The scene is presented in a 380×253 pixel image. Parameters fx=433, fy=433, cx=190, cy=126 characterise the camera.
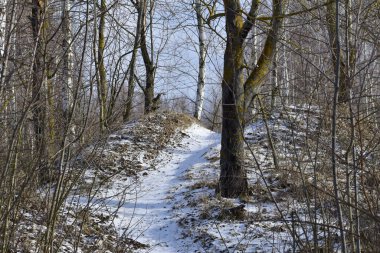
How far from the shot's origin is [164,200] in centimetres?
842

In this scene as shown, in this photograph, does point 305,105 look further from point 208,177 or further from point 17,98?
point 208,177

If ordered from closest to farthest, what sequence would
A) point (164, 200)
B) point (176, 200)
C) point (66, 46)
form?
point (66, 46) < point (176, 200) < point (164, 200)

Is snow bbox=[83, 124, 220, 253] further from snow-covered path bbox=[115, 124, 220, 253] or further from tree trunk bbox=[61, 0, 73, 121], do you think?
tree trunk bbox=[61, 0, 73, 121]

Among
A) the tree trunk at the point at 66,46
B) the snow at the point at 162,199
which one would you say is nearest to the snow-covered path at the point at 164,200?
the snow at the point at 162,199

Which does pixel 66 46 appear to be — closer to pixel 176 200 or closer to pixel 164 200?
pixel 176 200

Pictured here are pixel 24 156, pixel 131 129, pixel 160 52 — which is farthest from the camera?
pixel 160 52

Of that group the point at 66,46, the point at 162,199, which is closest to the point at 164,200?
the point at 162,199

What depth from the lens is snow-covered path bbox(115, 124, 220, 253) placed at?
6.27 metres

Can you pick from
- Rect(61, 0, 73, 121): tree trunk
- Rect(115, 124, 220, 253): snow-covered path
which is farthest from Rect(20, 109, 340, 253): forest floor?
Rect(61, 0, 73, 121): tree trunk

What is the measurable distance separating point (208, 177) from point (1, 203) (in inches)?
254

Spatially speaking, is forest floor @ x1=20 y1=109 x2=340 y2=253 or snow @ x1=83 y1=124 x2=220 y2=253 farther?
snow @ x1=83 y1=124 x2=220 y2=253

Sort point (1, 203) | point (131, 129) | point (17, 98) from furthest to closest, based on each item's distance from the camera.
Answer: point (131, 129), point (17, 98), point (1, 203)

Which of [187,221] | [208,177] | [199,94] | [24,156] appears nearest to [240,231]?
[187,221]

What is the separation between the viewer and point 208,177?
9164mm
